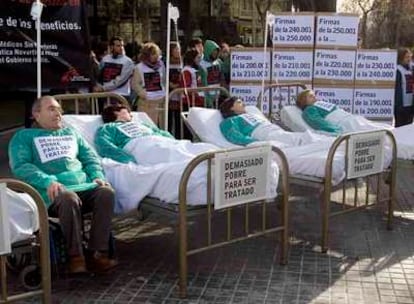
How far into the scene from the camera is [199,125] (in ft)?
21.4

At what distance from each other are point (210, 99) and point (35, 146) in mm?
4326

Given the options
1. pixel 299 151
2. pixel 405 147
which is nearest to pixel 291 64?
pixel 405 147

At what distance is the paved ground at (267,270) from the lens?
14.1ft

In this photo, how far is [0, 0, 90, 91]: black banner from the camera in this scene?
7520 millimetres

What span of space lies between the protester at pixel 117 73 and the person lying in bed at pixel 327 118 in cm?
273

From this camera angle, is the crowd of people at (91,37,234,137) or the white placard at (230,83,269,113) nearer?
the crowd of people at (91,37,234,137)

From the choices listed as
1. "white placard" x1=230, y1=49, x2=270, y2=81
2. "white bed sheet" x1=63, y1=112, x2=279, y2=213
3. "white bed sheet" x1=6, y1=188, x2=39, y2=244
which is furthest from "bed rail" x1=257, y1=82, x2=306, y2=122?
"white bed sheet" x1=6, y1=188, x2=39, y2=244

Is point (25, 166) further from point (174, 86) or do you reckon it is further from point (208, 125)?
point (174, 86)

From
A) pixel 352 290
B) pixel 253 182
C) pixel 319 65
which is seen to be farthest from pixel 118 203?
pixel 319 65

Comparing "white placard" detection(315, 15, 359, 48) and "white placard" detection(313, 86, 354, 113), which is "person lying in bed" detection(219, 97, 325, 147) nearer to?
"white placard" detection(313, 86, 354, 113)

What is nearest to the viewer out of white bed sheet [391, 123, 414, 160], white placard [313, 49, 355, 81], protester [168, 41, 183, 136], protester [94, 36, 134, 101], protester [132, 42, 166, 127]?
white bed sheet [391, 123, 414, 160]

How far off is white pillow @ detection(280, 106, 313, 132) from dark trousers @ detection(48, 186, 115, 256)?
3175 mm

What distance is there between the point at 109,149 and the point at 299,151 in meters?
1.70

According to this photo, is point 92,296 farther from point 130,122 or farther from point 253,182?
point 130,122
